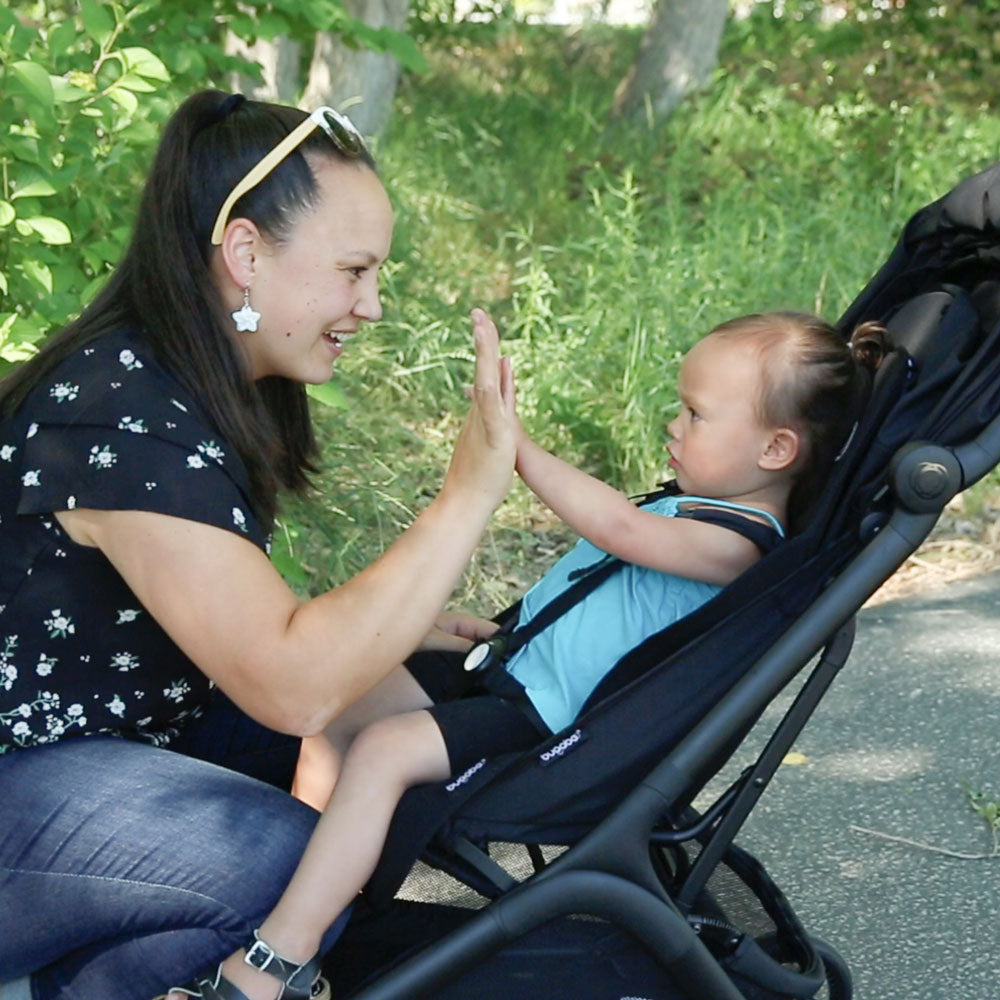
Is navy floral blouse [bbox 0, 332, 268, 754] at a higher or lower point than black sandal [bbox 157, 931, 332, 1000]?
higher

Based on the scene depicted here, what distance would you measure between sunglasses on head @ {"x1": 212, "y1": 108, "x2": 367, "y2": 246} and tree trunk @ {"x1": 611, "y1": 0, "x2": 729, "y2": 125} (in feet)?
23.5

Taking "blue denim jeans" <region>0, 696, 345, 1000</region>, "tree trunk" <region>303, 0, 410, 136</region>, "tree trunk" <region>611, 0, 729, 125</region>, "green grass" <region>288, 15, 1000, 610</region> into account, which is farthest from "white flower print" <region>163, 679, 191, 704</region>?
"tree trunk" <region>611, 0, 729, 125</region>

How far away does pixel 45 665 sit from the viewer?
2271mm

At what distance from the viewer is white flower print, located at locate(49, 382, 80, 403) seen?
221 cm

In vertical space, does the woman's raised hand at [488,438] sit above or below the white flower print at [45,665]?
above

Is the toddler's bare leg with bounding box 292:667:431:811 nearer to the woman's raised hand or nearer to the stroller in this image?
the stroller

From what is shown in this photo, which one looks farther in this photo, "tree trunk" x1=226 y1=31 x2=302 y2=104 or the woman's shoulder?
"tree trunk" x1=226 y1=31 x2=302 y2=104

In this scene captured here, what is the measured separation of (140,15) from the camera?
4227 mm

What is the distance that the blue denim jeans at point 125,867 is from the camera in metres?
2.20

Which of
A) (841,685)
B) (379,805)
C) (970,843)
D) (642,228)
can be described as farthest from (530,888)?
(642,228)

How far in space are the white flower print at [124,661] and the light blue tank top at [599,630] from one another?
1.94 feet

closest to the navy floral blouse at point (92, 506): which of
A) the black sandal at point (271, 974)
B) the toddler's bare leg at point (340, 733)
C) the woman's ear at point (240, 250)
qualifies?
the woman's ear at point (240, 250)

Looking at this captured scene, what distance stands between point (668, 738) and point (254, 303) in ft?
2.83

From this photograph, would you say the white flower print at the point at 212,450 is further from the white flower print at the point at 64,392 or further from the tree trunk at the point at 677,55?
the tree trunk at the point at 677,55
